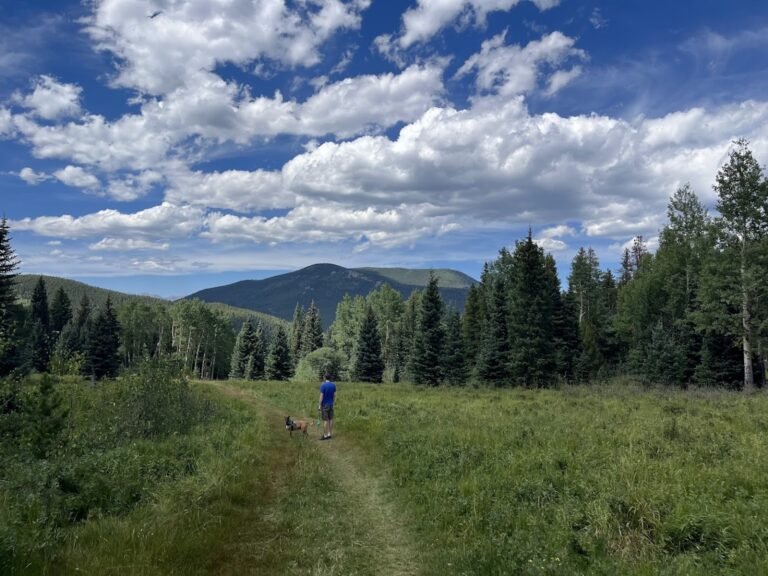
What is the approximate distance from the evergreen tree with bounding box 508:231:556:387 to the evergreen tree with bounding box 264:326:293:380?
126ft

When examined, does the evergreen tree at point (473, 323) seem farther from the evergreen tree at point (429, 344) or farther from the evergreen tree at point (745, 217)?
the evergreen tree at point (745, 217)

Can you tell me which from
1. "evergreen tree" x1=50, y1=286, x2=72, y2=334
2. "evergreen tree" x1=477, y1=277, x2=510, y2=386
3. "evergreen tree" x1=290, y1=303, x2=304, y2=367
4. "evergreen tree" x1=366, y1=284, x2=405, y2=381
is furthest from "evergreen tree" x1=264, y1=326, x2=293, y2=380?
"evergreen tree" x1=50, y1=286, x2=72, y2=334

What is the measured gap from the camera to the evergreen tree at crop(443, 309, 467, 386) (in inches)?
1873

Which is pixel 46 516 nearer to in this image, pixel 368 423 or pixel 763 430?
pixel 368 423

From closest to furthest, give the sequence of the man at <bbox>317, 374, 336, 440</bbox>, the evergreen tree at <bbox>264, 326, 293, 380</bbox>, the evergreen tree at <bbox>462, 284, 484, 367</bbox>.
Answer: the man at <bbox>317, 374, 336, 440</bbox>, the evergreen tree at <bbox>462, 284, 484, 367</bbox>, the evergreen tree at <bbox>264, 326, 293, 380</bbox>

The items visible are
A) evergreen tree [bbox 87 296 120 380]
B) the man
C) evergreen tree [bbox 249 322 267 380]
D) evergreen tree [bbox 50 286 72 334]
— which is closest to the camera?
the man

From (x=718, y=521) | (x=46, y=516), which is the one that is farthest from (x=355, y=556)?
(x=718, y=521)

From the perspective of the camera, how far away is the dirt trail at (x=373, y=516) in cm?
685

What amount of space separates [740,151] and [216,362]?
335ft

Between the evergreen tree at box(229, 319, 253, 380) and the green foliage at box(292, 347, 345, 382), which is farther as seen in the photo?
the evergreen tree at box(229, 319, 253, 380)

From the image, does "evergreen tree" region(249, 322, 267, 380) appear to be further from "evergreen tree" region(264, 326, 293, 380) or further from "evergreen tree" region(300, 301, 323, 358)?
"evergreen tree" region(300, 301, 323, 358)

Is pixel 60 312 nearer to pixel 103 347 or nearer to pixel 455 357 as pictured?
pixel 103 347

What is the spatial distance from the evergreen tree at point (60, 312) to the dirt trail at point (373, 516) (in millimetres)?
108680

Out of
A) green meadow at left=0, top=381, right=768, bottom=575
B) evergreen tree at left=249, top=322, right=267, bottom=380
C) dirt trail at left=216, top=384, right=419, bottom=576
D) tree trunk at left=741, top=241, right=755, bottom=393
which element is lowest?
evergreen tree at left=249, top=322, right=267, bottom=380
